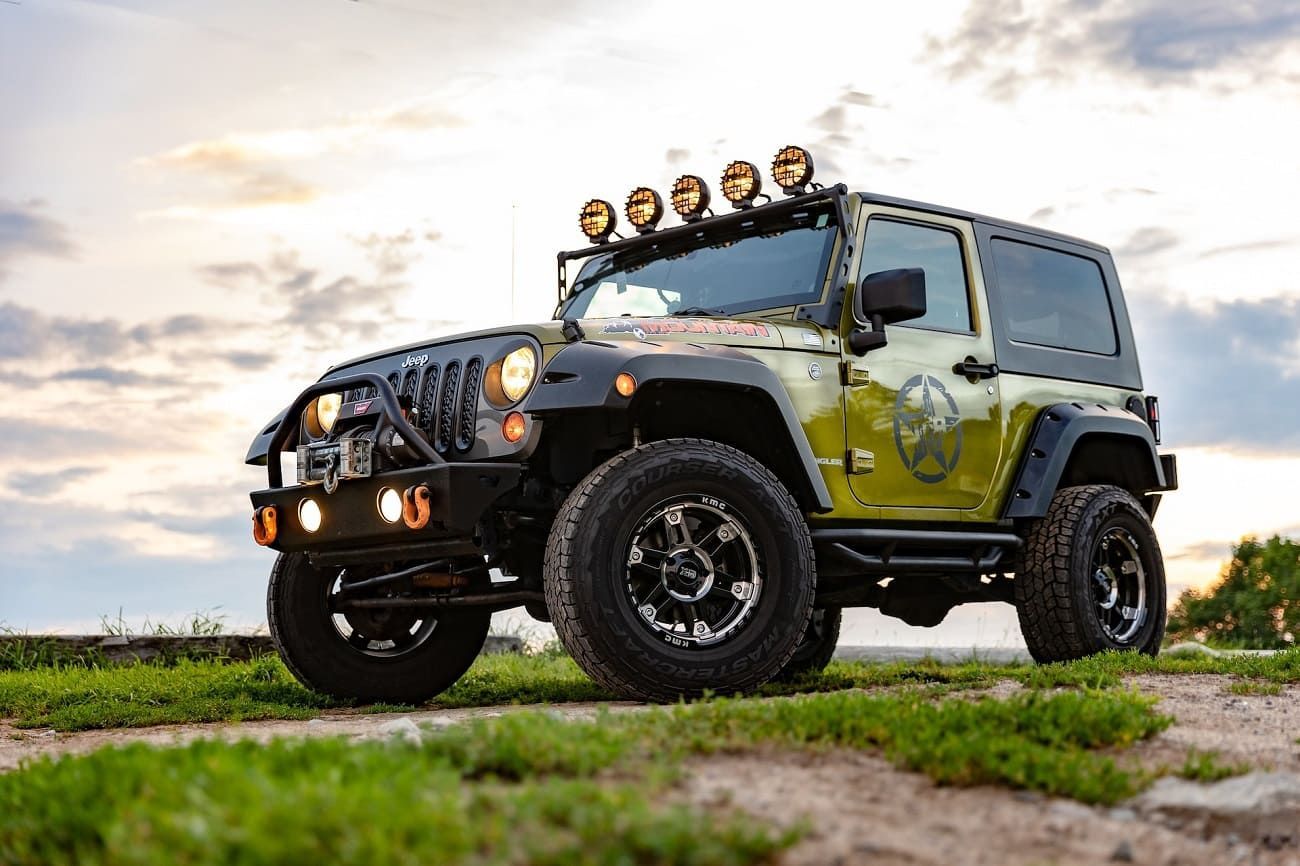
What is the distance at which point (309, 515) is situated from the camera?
6430mm

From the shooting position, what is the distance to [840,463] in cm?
691

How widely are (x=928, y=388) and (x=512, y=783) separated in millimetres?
4551

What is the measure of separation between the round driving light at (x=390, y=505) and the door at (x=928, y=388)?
2.32 meters

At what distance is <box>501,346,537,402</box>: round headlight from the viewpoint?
607 centimetres

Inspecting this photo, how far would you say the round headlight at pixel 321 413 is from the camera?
22.9 ft

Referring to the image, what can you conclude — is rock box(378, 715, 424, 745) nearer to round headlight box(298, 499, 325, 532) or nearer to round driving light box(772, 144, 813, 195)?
round headlight box(298, 499, 325, 532)

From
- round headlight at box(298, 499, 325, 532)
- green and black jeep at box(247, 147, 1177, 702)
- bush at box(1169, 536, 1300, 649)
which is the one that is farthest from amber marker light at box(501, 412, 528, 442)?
bush at box(1169, 536, 1300, 649)

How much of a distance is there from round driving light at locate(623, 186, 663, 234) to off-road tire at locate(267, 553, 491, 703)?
2.43 m

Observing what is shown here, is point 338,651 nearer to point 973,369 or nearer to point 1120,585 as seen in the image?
point 973,369

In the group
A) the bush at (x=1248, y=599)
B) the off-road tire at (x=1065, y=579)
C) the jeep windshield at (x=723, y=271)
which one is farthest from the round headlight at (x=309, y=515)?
the bush at (x=1248, y=599)

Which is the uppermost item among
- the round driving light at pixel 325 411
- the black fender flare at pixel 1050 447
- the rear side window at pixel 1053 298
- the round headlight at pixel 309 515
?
the rear side window at pixel 1053 298

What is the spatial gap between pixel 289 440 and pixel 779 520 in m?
2.59

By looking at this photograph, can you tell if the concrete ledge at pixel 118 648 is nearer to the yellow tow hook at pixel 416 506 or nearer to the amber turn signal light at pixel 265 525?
the amber turn signal light at pixel 265 525

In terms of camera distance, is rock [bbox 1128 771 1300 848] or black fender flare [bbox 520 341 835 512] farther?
black fender flare [bbox 520 341 835 512]
